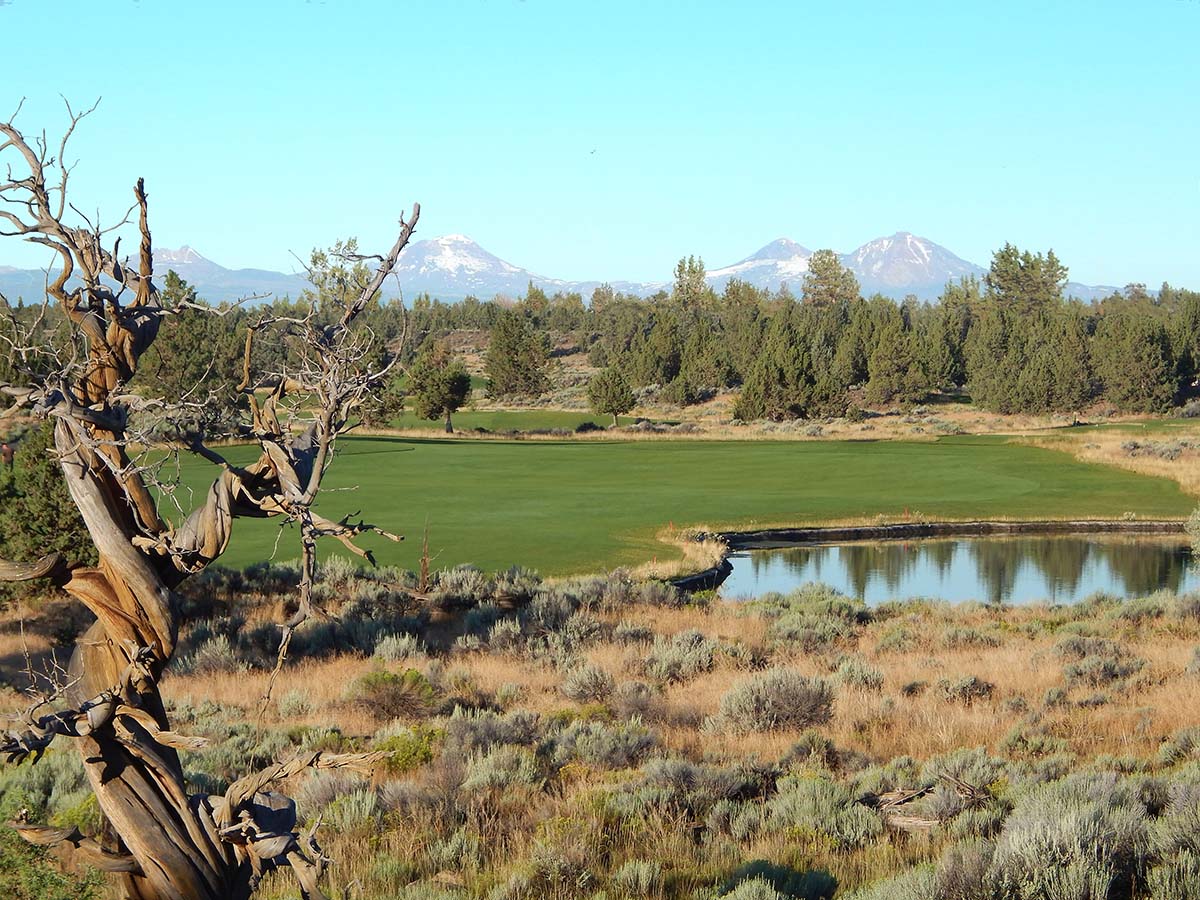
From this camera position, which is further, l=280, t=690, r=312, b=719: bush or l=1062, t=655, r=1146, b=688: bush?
l=1062, t=655, r=1146, b=688: bush

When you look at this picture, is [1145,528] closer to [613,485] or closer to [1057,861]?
[613,485]

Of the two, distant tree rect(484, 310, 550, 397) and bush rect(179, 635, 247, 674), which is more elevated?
distant tree rect(484, 310, 550, 397)

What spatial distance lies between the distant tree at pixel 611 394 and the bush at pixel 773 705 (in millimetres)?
56082

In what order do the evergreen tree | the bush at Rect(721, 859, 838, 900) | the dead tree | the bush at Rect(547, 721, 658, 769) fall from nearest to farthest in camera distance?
the dead tree → the bush at Rect(721, 859, 838, 900) → the bush at Rect(547, 721, 658, 769) → the evergreen tree

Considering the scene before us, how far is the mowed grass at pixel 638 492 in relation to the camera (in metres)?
28.2

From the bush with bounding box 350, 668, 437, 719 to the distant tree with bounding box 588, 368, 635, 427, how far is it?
183 feet

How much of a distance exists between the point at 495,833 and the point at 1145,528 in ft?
103

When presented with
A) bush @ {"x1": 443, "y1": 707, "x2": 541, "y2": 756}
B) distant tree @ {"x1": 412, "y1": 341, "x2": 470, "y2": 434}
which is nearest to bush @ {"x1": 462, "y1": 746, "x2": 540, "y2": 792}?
bush @ {"x1": 443, "y1": 707, "x2": 541, "y2": 756}

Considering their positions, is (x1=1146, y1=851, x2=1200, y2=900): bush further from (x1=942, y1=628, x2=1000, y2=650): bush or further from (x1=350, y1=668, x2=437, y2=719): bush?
(x1=942, y1=628, x2=1000, y2=650): bush

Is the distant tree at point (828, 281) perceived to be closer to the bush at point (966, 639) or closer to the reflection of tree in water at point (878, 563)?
the reflection of tree in water at point (878, 563)

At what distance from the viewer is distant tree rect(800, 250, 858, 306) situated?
156000 mm

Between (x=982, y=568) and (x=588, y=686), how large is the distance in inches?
767

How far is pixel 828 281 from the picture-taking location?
157 metres

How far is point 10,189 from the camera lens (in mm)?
4020
